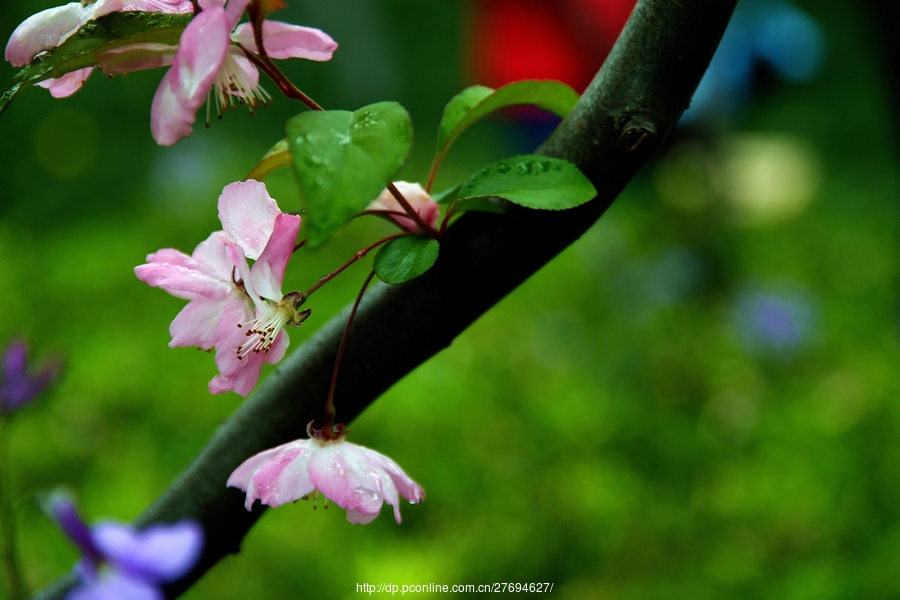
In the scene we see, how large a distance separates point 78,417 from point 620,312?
1.26 m

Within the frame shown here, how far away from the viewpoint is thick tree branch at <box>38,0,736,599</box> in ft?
1.19

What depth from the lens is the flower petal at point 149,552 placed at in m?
0.22

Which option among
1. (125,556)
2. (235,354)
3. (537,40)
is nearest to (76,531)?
(125,556)

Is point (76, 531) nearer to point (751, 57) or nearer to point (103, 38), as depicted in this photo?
point (103, 38)

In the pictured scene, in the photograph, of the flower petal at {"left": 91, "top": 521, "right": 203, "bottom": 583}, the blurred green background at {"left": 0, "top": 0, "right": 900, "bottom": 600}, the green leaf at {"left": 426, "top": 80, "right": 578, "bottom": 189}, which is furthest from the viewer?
the blurred green background at {"left": 0, "top": 0, "right": 900, "bottom": 600}

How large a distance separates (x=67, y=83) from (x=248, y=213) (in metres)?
0.10

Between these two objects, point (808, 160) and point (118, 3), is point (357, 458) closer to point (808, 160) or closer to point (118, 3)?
point (118, 3)

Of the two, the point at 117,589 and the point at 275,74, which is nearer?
the point at 117,589

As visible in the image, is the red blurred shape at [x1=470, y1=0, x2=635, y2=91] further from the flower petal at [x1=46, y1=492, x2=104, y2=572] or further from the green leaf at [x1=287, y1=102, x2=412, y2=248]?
the flower petal at [x1=46, y1=492, x2=104, y2=572]

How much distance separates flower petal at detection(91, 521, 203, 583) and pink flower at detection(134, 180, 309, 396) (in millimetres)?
124

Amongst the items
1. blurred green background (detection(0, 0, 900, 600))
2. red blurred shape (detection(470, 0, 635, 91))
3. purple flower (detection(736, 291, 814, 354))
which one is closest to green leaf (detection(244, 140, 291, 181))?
blurred green background (detection(0, 0, 900, 600))

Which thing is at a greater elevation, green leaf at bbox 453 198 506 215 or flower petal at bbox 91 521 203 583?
green leaf at bbox 453 198 506 215

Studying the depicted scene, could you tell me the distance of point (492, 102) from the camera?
0.43 meters

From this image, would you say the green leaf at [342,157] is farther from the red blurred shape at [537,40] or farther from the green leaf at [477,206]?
the red blurred shape at [537,40]
